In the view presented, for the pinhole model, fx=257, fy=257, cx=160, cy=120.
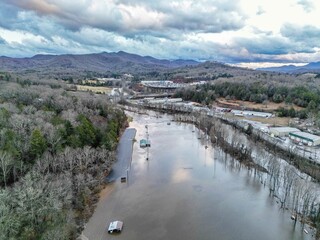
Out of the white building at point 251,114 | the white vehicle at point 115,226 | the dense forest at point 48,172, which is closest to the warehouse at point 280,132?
the white building at point 251,114

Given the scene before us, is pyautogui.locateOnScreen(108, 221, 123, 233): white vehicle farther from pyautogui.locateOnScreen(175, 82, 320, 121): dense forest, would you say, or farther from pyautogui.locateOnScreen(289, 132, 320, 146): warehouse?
pyautogui.locateOnScreen(175, 82, 320, 121): dense forest

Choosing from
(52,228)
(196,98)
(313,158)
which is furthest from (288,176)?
(196,98)

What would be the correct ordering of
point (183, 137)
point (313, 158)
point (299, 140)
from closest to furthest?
point (313, 158) < point (299, 140) < point (183, 137)

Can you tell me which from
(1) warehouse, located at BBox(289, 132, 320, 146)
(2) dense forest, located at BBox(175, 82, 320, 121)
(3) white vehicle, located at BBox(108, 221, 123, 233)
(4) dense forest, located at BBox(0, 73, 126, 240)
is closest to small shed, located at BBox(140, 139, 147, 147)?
(4) dense forest, located at BBox(0, 73, 126, 240)

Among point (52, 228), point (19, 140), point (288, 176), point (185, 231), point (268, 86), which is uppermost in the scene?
point (268, 86)

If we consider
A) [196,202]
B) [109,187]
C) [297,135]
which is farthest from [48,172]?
[297,135]

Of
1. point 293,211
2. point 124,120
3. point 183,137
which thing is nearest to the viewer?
point 293,211

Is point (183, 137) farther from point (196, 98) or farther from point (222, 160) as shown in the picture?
point (196, 98)

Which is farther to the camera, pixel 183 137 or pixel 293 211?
pixel 183 137
